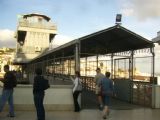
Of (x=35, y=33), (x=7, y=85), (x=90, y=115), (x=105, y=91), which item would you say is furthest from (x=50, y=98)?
(x=35, y=33)

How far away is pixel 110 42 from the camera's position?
20.0m

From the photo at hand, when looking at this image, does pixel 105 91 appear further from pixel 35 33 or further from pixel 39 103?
pixel 35 33

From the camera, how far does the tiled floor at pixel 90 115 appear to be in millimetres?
13477

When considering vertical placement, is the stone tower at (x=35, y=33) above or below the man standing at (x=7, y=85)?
above

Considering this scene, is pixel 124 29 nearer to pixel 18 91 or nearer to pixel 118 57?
pixel 118 57

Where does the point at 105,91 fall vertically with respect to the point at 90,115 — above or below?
above

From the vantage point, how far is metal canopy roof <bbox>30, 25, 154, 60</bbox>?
17266 millimetres

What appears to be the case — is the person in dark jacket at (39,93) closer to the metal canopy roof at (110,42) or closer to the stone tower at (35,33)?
the metal canopy roof at (110,42)

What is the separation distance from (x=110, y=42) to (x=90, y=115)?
253 inches

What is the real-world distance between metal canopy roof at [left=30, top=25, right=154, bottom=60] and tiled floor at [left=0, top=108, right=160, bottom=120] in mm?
3336

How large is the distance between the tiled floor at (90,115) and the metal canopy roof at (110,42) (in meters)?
3.34

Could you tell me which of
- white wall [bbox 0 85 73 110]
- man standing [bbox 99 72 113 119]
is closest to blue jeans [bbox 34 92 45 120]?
man standing [bbox 99 72 113 119]

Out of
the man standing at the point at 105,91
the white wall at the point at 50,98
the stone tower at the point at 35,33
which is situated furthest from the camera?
the stone tower at the point at 35,33

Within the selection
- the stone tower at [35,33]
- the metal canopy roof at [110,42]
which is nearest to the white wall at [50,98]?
the metal canopy roof at [110,42]
